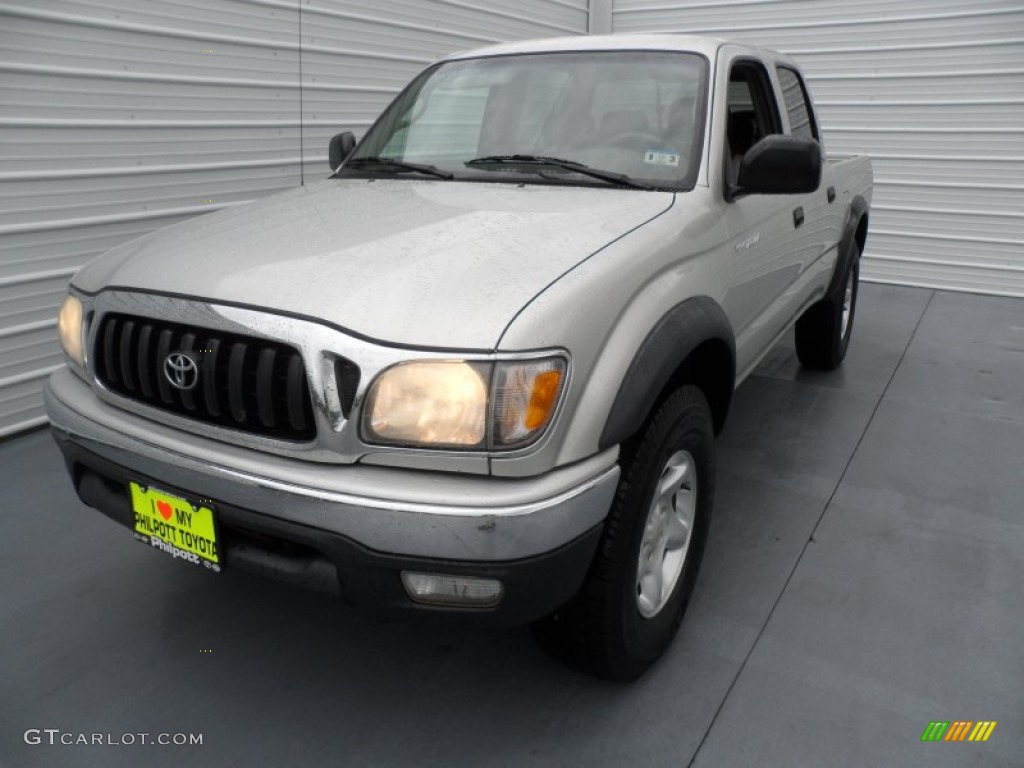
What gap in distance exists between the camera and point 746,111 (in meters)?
2.98

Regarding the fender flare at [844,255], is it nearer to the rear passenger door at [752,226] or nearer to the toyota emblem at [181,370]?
the rear passenger door at [752,226]

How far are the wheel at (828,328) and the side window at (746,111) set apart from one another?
1464 mm

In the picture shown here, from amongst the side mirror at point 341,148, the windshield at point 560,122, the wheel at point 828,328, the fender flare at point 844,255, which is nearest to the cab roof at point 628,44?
the windshield at point 560,122

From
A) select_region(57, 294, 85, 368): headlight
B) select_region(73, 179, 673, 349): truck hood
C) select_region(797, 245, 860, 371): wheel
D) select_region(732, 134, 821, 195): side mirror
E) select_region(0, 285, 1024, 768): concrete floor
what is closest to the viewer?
select_region(73, 179, 673, 349): truck hood

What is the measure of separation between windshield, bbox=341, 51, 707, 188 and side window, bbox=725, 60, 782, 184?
0.59ft

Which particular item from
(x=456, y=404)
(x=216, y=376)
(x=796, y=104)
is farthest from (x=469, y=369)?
(x=796, y=104)

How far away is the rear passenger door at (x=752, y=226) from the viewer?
2.61 meters

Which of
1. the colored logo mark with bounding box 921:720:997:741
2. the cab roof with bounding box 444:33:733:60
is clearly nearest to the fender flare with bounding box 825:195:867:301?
the cab roof with bounding box 444:33:733:60

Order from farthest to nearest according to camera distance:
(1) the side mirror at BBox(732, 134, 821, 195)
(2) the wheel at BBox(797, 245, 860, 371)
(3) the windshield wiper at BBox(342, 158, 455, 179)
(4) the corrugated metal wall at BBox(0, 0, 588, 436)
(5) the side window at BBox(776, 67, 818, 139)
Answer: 1. (2) the wheel at BBox(797, 245, 860, 371)
2. (4) the corrugated metal wall at BBox(0, 0, 588, 436)
3. (5) the side window at BBox(776, 67, 818, 139)
4. (3) the windshield wiper at BBox(342, 158, 455, 179)
5. (1) the side mirror at BBox(732, 134, 821, 195)

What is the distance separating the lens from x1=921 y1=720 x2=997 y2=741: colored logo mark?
2.02 m

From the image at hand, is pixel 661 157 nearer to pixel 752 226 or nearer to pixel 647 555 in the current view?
pixel 752 226

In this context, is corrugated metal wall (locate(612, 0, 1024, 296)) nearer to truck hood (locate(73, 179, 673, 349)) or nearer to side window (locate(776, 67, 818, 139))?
side window (locate(776, 67, 818, 139))

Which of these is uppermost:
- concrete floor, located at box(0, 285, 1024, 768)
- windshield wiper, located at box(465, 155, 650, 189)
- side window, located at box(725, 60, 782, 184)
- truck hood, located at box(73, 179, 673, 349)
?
side window, located at box(725, 60, 782, 184)

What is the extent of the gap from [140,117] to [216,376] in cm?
306
